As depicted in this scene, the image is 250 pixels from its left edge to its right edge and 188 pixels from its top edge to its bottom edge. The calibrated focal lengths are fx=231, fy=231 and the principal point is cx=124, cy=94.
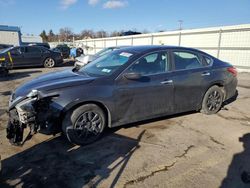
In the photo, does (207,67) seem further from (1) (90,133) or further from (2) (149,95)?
(1) (90,133)

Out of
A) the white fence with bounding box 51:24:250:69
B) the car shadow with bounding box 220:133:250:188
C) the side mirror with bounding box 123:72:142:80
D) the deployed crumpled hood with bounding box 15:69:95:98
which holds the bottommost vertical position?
the car shadow with bounding box 220:133:250:188

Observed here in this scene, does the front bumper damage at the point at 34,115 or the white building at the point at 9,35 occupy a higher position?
the white building at the point at 9,35

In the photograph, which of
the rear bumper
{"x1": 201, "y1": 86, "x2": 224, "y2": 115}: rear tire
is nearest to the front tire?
{"x1": 201, "y1": 86, "x2": 224, "y2": 115}: rear tire

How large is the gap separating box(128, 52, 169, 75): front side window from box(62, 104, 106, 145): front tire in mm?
1011

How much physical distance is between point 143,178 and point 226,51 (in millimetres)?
13005

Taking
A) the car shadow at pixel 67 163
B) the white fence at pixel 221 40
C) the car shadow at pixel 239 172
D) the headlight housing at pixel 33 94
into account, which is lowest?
the car shadow at pixel 67 163

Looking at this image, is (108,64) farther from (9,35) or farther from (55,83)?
(9,35)

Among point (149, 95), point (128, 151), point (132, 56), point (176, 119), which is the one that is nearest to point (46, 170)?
point (128, 151)

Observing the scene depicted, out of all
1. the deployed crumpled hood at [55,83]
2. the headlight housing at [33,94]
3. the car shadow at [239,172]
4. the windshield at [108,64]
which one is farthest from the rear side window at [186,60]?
the headlight housing at [33,94]

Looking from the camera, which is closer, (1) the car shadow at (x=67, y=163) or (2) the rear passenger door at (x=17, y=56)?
(1) the car shadow at (x=67, y=163)

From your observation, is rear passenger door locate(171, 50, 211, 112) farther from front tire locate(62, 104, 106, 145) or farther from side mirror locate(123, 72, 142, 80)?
front tire locate(62, 104, 106, 145)

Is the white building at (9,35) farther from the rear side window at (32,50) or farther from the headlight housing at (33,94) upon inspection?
the headlight housing at (33,94)

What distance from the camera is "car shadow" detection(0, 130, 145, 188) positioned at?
294 centimetres

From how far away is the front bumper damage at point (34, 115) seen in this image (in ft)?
11.2
